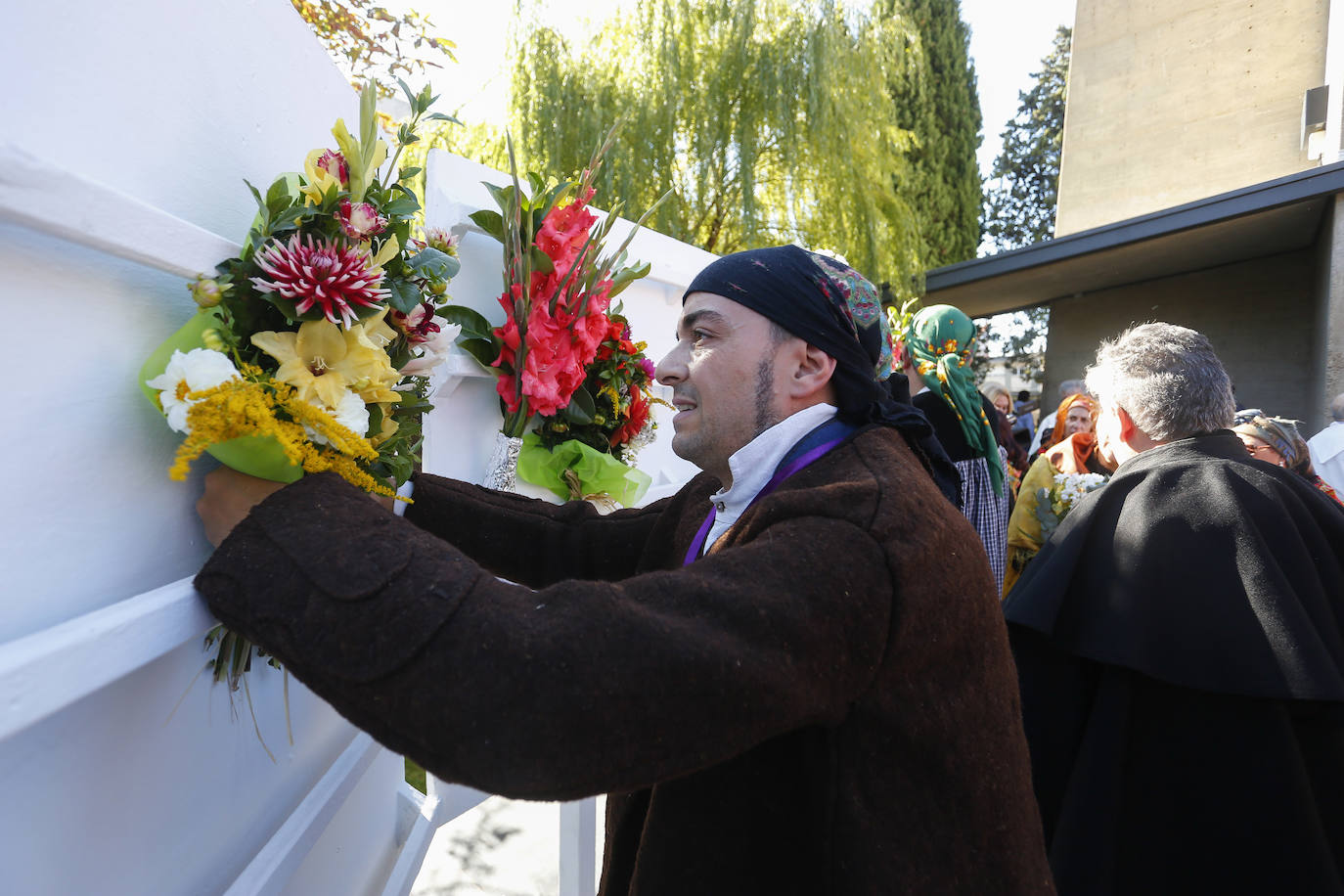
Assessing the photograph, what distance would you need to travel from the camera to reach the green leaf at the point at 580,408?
228 centimetres

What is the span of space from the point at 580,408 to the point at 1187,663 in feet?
6.06

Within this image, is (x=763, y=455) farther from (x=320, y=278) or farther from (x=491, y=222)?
(x=491, y=222)

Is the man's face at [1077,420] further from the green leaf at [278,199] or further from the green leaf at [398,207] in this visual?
the green leaf at [278,199]

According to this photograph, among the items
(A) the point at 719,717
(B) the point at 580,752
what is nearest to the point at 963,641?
(A) the point at 719,717

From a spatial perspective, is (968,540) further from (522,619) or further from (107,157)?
(107,157)

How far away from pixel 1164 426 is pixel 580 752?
2397mm

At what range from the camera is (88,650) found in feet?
2.82

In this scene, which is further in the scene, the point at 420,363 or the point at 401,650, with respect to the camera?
the point at 420,363

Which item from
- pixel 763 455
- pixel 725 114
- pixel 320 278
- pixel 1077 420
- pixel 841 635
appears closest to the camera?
pixel 841 635

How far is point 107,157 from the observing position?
3.36 ft

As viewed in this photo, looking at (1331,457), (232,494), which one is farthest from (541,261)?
(1331,457)

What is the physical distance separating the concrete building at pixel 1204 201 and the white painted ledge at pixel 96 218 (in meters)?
9.15

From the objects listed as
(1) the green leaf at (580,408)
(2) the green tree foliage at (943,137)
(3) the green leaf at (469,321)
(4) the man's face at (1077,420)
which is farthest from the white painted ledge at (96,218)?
(2) the green tree foliage at (943,137)

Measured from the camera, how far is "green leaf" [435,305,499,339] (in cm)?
203
